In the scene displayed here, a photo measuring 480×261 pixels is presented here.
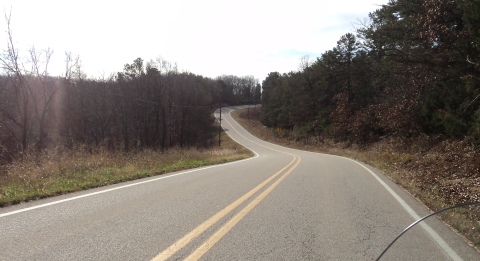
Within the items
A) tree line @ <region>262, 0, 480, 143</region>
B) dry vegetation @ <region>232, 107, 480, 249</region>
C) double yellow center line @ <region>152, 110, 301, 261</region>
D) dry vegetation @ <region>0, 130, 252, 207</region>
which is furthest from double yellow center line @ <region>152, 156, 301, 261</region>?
tree line @ <region>262, 0, 480, 143</region>

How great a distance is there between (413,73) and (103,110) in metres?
41.4

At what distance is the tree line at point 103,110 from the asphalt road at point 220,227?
1673 centimetres

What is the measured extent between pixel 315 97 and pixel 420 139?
34531mm

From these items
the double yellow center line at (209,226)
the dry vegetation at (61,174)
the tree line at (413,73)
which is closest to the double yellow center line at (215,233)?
the double yellow center line at (209,226)

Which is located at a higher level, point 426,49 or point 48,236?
point 426,49

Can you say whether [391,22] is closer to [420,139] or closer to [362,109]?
[420,139]

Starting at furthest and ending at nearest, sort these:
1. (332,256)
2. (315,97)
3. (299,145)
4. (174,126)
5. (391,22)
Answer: (174,126) → (315,97) → (299,145) → (391,22) → (332,256)

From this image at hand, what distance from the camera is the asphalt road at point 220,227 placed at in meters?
4.19

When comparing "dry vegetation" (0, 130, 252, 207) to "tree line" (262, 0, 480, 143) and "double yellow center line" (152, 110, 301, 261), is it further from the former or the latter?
"tree line" (262, 0, 480, 143)

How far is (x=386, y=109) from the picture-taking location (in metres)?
28.9

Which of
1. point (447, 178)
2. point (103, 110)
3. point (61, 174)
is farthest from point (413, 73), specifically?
point (103, 110)

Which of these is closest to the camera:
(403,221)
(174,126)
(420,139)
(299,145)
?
(403,221)

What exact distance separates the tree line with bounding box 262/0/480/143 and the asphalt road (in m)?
9.55

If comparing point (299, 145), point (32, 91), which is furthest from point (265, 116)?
point (32, 91)
